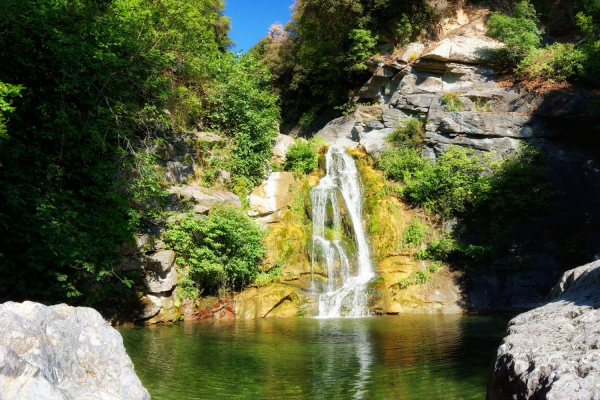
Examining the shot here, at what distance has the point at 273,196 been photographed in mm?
16797

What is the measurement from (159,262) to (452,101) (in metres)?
14.5

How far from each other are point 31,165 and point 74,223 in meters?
1.48

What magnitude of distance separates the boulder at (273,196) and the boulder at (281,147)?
49.4 inches

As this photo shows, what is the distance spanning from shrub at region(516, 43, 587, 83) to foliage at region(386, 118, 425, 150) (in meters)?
4.93

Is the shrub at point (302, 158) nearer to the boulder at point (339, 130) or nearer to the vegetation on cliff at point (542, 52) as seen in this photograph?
the boulder at point (339, 130)

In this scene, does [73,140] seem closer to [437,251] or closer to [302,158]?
[302,158]

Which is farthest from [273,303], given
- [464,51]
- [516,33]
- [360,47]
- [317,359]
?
[516,33]

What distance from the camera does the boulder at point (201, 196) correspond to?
14.0 meters

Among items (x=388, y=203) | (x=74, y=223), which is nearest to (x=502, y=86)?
(x=388, y=203)

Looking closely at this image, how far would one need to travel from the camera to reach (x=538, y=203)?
50.9ft

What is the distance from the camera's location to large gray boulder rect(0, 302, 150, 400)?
2529mm

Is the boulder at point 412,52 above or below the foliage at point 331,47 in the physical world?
below

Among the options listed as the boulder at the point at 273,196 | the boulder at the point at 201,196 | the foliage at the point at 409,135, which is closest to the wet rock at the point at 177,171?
the boulder at the point at 201,196

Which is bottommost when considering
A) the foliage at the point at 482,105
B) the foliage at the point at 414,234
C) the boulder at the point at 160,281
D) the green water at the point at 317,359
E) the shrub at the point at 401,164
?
the green water at the point at 317,359
